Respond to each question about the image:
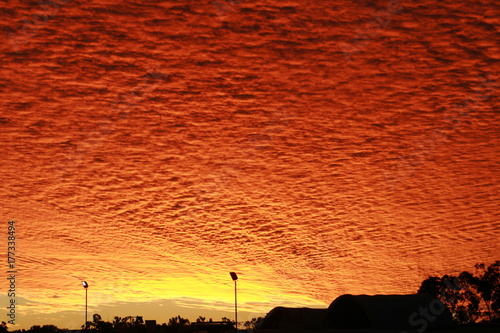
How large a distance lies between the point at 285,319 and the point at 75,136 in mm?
38929

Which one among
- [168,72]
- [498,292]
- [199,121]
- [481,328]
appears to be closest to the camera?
[168,72]

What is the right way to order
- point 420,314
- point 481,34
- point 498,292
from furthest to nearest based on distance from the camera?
point 498,292, point 420,314, point 481,34

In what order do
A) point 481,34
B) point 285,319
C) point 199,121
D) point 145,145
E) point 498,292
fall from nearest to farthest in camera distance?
point 481,34, point 199,121, point 145,145, point 285,319, point 498,292

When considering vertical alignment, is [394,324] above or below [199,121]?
below

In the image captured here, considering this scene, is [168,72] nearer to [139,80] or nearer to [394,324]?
[139,80]

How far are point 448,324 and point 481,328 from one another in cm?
1260

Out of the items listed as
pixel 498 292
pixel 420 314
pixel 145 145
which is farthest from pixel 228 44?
pixel 498 292

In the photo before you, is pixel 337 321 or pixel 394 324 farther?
pixel 337 321

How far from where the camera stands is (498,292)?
317 ft

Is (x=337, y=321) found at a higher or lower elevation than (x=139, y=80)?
lower

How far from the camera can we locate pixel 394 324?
4716 centimetres

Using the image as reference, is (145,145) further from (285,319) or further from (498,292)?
(498,292)

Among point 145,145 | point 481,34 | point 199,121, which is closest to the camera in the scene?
point 481,34

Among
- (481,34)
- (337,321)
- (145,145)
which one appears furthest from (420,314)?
(481,34)
